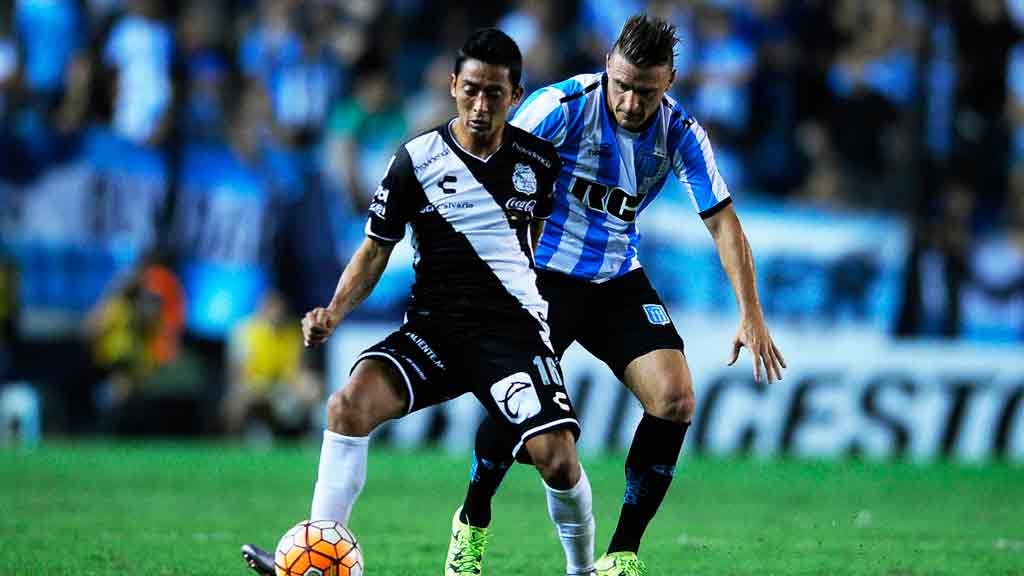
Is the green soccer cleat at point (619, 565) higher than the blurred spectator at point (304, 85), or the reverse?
the blurred spectator at point (304, 85)

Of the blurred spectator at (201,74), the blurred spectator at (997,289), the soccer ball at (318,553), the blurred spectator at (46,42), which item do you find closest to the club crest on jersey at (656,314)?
the soccer ball at (318,553)

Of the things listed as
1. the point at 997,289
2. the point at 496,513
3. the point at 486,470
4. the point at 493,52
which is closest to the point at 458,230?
the point at 493,52

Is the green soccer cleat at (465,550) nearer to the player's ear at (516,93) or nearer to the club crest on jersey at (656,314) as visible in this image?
the club crest on jersey at (656,314)

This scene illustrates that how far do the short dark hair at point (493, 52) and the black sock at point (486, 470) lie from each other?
5.16 ft

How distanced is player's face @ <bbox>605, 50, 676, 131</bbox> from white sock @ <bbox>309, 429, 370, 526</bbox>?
1.83 meters

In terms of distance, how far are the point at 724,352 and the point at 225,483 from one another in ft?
15.9

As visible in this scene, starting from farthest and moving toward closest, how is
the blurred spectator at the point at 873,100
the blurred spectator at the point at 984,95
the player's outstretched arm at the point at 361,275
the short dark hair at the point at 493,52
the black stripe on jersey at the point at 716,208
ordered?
the blurred spectator at the point at 873,100 → the blurred spectator at the point at 984,95 → the black stripe on jersey at the point at 716,208 → the player's outstretched arm at the point at 361,275 → the short dark hair at the point at 493,52

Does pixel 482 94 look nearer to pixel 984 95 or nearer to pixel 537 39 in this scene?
pixel 537 39

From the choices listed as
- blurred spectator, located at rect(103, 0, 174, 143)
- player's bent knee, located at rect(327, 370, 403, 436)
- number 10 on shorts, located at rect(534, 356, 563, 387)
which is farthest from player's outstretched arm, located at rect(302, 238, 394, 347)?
blurred spectator, located at rect(103, 0, 174, 143)

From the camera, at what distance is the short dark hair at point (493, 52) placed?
20.1ft

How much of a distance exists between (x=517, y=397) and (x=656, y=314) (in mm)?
1136

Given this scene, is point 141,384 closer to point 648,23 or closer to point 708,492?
point 708,492

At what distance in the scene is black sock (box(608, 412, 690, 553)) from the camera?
263 inches

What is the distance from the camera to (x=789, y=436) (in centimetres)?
1417
